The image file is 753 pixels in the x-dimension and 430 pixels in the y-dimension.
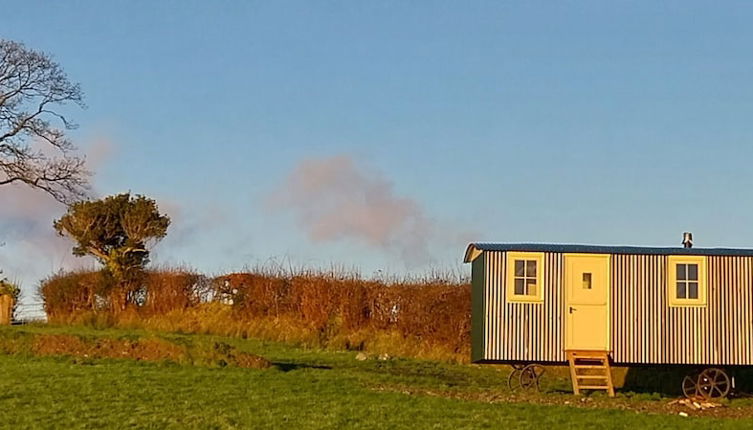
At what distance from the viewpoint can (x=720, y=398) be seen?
20.5 metres

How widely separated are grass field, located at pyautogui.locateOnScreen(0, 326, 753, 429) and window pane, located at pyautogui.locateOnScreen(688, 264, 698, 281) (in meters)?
2.44

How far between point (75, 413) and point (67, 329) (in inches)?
732

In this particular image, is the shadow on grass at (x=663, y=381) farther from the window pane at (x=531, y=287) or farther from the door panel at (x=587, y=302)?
the window pane at (x=531, y=287)

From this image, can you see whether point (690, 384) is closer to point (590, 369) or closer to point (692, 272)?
point (590, 369)

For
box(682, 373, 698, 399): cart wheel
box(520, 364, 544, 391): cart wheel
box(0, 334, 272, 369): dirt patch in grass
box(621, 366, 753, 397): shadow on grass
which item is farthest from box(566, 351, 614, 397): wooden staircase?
box(0, 334, 272, 369): dirt patch in grass

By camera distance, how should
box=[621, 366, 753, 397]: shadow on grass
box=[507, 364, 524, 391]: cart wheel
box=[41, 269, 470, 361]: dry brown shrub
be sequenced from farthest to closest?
box=[41, 269, 470, 361]: dry brown shrub < box=[621, 366, 753, 397]: shadow on grass < box=[507, 364, 524, 391]: cart wheel

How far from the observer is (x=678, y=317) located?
20719mm

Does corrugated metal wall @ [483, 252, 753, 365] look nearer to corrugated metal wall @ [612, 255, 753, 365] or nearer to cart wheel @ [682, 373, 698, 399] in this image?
corrugated metal wall @ [612, 255, 753, 365]

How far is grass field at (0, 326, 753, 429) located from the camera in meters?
14.8

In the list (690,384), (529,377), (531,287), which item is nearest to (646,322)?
(690,384)

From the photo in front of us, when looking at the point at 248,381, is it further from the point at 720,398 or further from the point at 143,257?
the point at 143,257

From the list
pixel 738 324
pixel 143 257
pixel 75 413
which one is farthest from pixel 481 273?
pixel 143 257

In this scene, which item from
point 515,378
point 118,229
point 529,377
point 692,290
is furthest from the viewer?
point 118,229

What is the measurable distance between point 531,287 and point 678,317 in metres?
2.88
